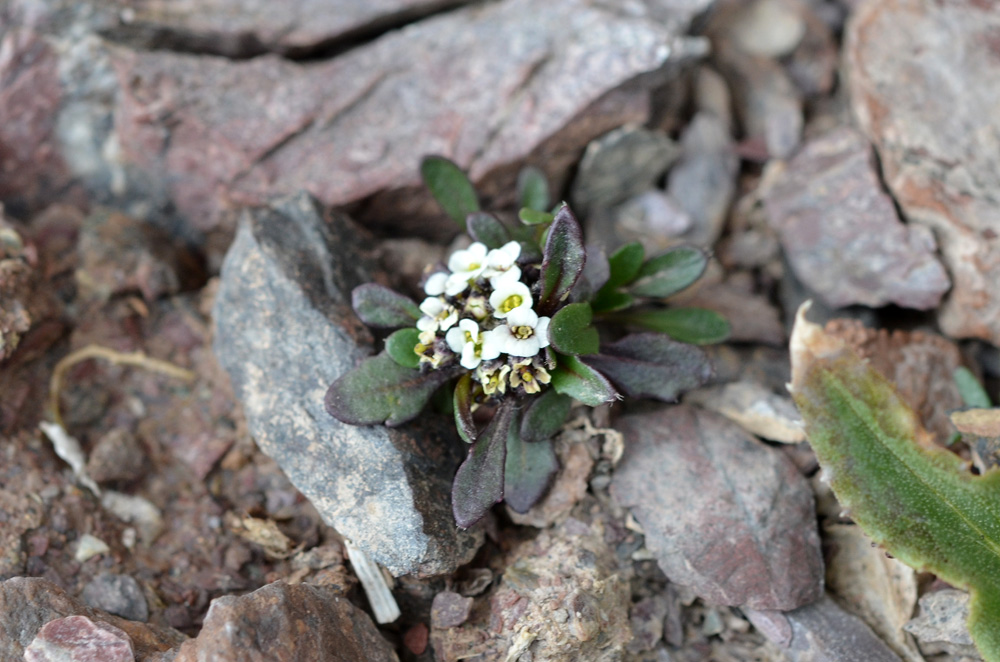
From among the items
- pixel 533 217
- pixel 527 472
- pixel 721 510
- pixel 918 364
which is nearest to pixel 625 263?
pixel 533 217

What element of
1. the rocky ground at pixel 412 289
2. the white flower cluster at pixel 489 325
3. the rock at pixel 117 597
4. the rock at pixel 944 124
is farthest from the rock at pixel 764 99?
the rock at pixel 117 597

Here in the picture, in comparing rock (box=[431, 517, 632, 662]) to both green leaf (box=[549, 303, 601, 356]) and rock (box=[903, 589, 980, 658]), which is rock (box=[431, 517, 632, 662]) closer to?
green leaf (box=[549, 303, 601, 356])

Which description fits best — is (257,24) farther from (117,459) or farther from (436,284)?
(117,459)

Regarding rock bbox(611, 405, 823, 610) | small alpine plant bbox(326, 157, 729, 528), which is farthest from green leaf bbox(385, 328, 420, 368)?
rock bbox(611, 405, 823, 610)

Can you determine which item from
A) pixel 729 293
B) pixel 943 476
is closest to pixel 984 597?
pixel 943 476

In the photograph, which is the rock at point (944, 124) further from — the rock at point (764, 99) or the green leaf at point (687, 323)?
the green leaf at point (687, 323)
